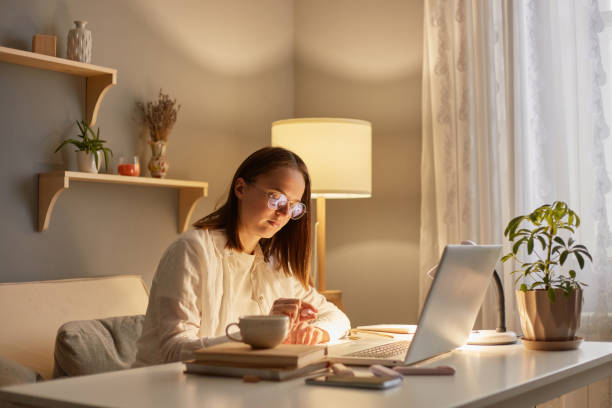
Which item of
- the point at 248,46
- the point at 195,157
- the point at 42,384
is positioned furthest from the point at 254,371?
the point at 248,46

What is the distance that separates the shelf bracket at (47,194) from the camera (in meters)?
2.59

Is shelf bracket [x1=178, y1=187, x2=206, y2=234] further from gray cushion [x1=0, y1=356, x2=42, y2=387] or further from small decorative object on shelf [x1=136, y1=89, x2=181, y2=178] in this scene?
gray cushion [x1=0, y1=356, x2=42, y2=387]

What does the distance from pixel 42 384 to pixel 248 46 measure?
275 cm

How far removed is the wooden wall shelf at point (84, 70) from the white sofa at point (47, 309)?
2.20ft

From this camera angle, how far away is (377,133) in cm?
366

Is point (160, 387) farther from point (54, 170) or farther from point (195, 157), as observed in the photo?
point (195, 157)

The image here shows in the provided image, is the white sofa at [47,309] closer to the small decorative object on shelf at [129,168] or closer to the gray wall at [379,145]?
the small decorative object on shelf at [129,168]

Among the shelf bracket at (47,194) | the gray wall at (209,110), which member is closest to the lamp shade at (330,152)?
the gray wall at (209,110)

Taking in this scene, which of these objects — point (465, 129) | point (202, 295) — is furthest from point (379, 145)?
point (202, 295)

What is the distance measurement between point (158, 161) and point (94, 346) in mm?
1034

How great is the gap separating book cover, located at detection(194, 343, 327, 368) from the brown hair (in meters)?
0.69

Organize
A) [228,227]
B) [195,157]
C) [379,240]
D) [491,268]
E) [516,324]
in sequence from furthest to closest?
[379,240] < [195,157] < [516,324] < [228,227] < [491,268]

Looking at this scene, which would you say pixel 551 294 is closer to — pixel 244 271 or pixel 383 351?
pixel 383 351

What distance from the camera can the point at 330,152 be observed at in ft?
10.2
